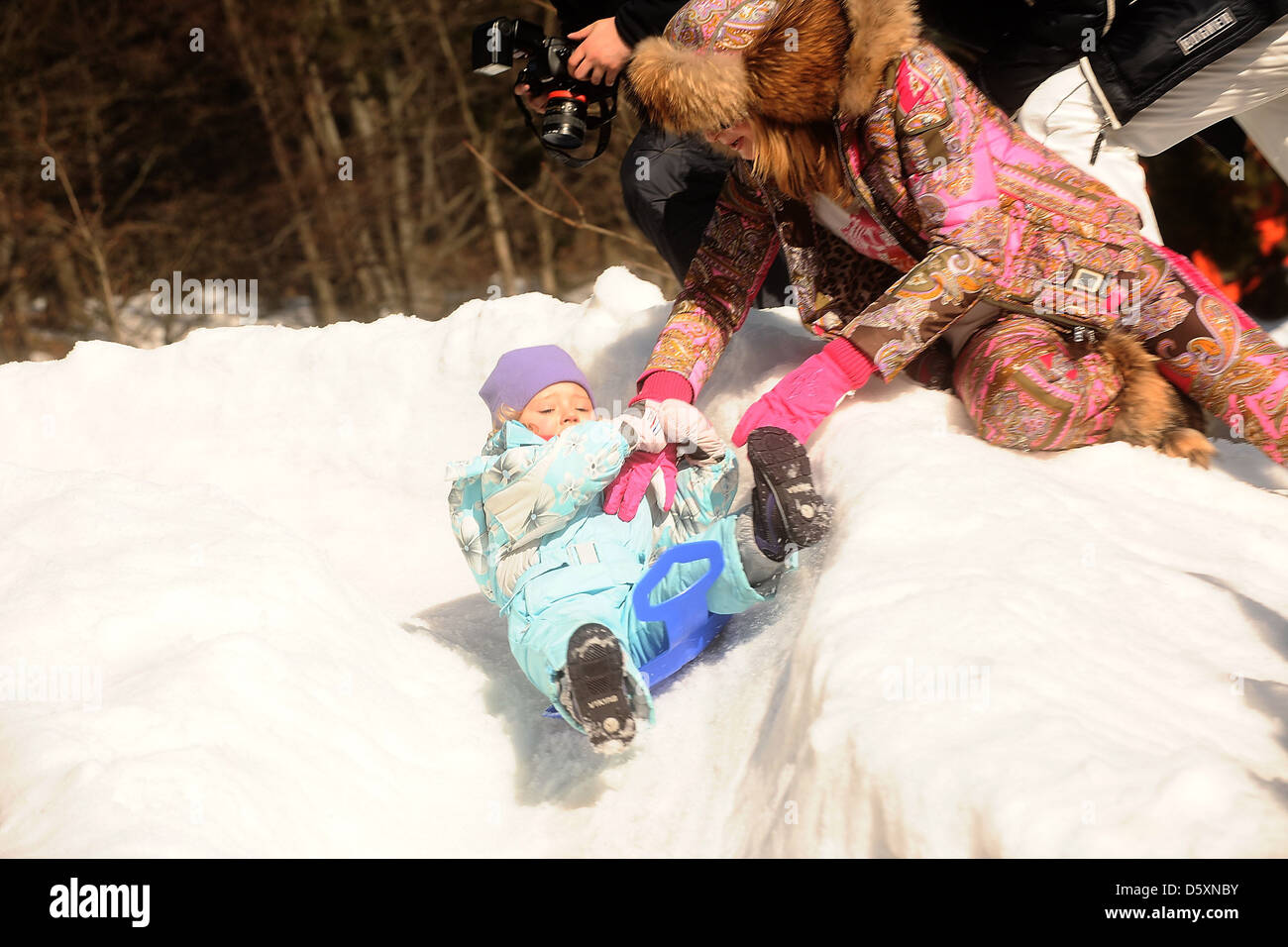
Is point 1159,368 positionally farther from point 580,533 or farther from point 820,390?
point 580,533

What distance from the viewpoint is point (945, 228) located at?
206cm

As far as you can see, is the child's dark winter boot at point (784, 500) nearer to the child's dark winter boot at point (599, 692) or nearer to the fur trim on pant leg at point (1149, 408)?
the child's dark winter boot at point (599, 692)

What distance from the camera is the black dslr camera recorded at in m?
2.44

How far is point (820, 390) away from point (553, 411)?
526 mm

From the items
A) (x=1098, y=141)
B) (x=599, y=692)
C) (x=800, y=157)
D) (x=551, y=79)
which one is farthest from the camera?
(x=551, y=79)

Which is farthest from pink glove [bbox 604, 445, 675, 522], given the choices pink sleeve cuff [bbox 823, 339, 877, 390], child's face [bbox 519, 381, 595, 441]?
pink sleeve cuff [bbox 823, 339, 877, 390]

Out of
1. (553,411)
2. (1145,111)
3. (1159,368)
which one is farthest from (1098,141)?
(553,411)

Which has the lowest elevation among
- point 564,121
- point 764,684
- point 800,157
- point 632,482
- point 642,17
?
point 764,684

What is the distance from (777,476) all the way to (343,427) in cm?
178

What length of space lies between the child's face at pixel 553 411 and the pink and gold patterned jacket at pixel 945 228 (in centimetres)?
54

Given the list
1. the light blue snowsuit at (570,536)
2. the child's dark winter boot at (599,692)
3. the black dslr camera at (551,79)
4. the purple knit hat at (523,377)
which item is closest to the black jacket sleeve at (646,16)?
the black dslr camera at (551,79)

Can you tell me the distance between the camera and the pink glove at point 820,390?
2145 millimetres

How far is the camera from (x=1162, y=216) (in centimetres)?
488
